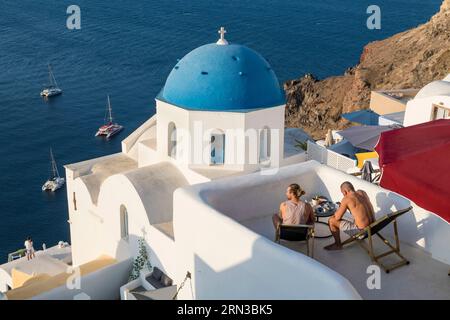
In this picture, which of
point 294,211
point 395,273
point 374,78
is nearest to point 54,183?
point 374,78

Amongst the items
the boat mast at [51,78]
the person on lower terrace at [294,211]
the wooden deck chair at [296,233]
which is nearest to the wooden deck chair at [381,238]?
the wooden deck chair at [296,233]

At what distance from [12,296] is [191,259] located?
263 inches

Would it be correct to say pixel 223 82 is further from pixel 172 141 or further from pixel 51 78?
pixel 51 78

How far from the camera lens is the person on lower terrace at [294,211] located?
29.8 feet

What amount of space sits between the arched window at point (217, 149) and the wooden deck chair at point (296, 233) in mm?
6948

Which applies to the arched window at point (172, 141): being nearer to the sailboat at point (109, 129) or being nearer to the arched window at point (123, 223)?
the arched window at point (123, 223)

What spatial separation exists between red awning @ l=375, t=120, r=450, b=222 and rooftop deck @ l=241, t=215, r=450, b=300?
1003 mm

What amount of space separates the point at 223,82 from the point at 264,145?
2.20m

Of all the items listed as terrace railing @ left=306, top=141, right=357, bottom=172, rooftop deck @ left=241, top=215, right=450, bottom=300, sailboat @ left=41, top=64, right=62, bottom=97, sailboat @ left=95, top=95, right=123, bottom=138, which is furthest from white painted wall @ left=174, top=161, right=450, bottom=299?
sailboat @ left=41, top=64, right=62, bottom=97

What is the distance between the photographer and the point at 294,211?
9086 mm
